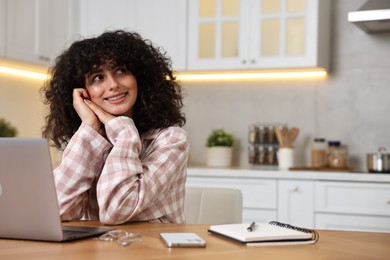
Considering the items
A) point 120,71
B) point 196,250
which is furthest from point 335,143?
point 196,250

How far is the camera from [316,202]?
3691mm

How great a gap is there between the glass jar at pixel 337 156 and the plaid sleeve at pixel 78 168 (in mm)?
2388

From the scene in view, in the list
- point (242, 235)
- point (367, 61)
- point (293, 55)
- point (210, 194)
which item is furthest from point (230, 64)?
point (242, 235)

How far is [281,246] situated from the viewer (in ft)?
4.67

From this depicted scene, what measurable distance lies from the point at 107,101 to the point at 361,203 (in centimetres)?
195

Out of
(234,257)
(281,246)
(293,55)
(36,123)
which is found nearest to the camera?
(234,257)

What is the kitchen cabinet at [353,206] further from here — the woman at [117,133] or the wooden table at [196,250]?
the wooden table at [196,250]

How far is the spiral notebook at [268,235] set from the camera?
1.43 meters

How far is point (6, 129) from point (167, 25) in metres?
1.19

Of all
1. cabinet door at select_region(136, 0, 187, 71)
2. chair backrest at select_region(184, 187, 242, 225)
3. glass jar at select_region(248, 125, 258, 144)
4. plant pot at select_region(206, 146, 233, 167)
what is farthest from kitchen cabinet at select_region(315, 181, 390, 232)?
chair backrest at select_region(184, 187, 242, 225)

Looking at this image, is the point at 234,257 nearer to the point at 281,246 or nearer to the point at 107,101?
the point at 281,246

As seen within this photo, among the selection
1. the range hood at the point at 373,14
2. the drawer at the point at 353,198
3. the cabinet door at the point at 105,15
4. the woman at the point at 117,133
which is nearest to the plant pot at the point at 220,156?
the drawer at the point at 353,198

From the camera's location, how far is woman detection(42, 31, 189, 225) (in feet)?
6.04

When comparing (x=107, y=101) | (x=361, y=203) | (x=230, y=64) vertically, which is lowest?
(x=361, y=203)
